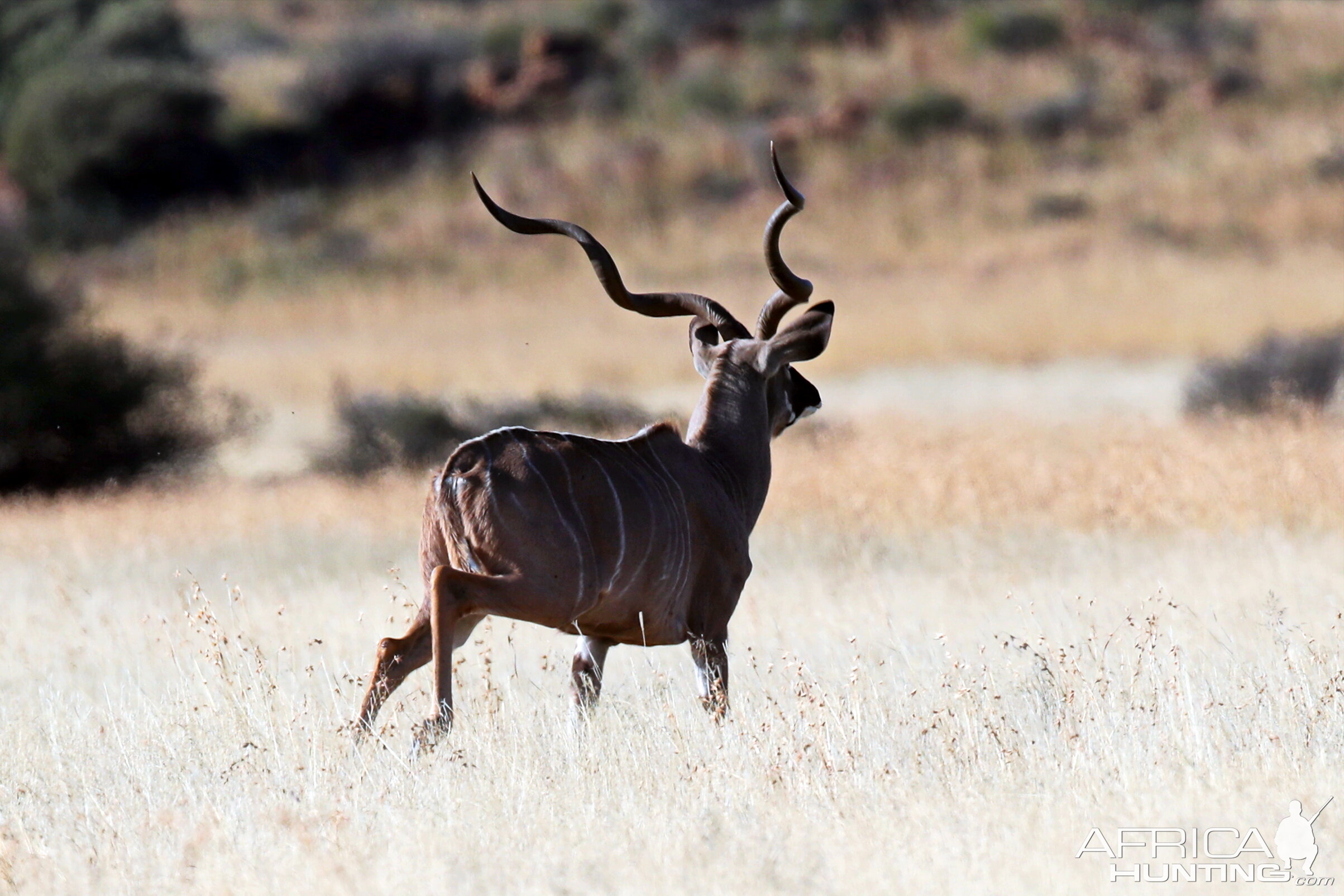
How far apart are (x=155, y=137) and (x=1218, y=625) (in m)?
44.1

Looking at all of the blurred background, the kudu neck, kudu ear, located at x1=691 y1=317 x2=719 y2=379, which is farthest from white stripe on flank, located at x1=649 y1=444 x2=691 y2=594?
the blurred background

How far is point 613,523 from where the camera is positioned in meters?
7.42

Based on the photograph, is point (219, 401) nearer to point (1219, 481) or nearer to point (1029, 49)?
point (1219, 481)

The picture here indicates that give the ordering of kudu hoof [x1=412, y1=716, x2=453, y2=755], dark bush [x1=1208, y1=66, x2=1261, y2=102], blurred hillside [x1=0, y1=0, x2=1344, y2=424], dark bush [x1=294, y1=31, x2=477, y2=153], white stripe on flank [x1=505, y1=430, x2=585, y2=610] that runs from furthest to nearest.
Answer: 1. dark bush [x1=294, y1=31, x2=477, y2=153]
2. dark bush [x1=1208, y1=66, x2=1261, y2=102]
3. blurred hillside [x1=0, y1=0, x2=1344, y2=424]
4. white stripe on flank [x1=505, y1=430, x2=585, y2=610]
5. kudu hoof [x1=412, y1=716, x2=453, y2=755]

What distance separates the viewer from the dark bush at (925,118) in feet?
155

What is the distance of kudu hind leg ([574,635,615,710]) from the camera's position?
802 cm

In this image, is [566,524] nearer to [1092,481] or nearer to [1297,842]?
[1297,842]

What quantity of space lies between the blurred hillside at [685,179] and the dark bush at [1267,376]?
6.77 meters

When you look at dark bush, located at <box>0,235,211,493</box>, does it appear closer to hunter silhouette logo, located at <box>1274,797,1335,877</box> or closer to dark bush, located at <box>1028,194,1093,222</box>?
hunter silhouette logo, located at <box>1274,797,1335,877</box>

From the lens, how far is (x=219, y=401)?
92.2 ft

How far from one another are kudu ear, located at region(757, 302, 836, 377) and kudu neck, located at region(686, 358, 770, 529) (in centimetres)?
12

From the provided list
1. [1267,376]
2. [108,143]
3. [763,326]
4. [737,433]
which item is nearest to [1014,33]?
[108,143]

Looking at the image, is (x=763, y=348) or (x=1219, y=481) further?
(x=1219, y=481)

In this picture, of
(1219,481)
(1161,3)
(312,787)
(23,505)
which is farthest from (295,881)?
(1161,3)
